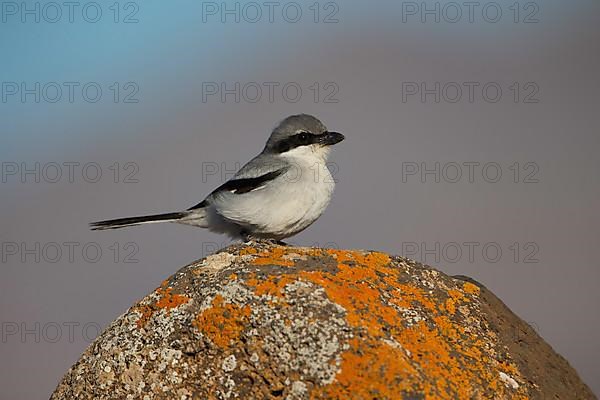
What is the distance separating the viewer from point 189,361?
388cm

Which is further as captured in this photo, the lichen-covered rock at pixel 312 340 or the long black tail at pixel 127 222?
the long black tail at pixel 127 222

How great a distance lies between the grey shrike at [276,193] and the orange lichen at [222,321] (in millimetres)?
2396

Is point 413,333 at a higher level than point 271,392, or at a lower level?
higher

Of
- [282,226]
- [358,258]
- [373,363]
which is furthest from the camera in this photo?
[282,226]

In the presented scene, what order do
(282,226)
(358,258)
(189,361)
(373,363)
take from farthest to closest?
(282,226)
(358,258)
(189,361)
(373,363)

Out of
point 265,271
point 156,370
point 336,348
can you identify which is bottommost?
point 156,370

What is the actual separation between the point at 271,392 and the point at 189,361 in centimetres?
50

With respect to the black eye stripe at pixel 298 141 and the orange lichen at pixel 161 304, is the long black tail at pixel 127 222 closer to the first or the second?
the black eye stripe at pixel 298 141

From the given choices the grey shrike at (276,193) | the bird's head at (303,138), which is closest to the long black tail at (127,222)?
the grey shrike at (276,193)

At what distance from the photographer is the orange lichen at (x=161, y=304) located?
4117mm

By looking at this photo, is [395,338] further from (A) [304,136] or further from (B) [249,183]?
(A) [304,136]

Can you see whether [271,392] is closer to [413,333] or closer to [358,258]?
[413,333]

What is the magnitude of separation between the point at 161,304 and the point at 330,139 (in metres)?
3.18

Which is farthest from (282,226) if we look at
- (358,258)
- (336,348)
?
(336,348)
